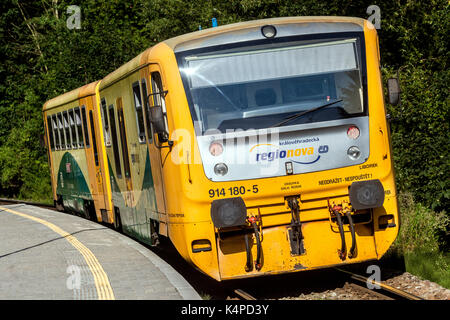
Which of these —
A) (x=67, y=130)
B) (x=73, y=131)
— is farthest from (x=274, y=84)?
(x=67, y=130)

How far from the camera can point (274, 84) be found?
9.54 m

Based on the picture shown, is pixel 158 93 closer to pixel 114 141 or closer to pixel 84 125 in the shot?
pixel 114 141

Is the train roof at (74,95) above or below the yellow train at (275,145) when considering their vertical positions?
above

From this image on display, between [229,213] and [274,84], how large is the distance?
1606 millimetres

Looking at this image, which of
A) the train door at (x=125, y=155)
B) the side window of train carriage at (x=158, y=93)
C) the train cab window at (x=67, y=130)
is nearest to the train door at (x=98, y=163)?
the train door at (x=125, y=155)

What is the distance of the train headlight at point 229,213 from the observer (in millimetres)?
9047

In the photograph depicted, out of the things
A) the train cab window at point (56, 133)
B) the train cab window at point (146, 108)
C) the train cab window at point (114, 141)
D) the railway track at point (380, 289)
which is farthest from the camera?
the train cab window at point (56, 133)

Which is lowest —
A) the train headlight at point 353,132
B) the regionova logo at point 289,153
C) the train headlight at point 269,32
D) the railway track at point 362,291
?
the railway track at point 362,291

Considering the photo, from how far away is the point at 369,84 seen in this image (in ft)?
31.5

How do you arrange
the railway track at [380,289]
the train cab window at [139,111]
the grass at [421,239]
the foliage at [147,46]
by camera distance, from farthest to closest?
the foliage at [147,46]
the grass at [421,239]
the train cab window at [139,111]
the railway track at [380,289]

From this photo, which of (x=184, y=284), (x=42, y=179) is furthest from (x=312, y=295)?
(x=42, y=179)

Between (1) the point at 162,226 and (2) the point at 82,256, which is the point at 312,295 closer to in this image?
(1) the point at 162,226

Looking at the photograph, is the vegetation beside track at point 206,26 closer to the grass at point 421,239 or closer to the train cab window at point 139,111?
the grass at point 421,239

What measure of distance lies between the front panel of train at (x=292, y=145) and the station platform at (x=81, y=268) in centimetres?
89
